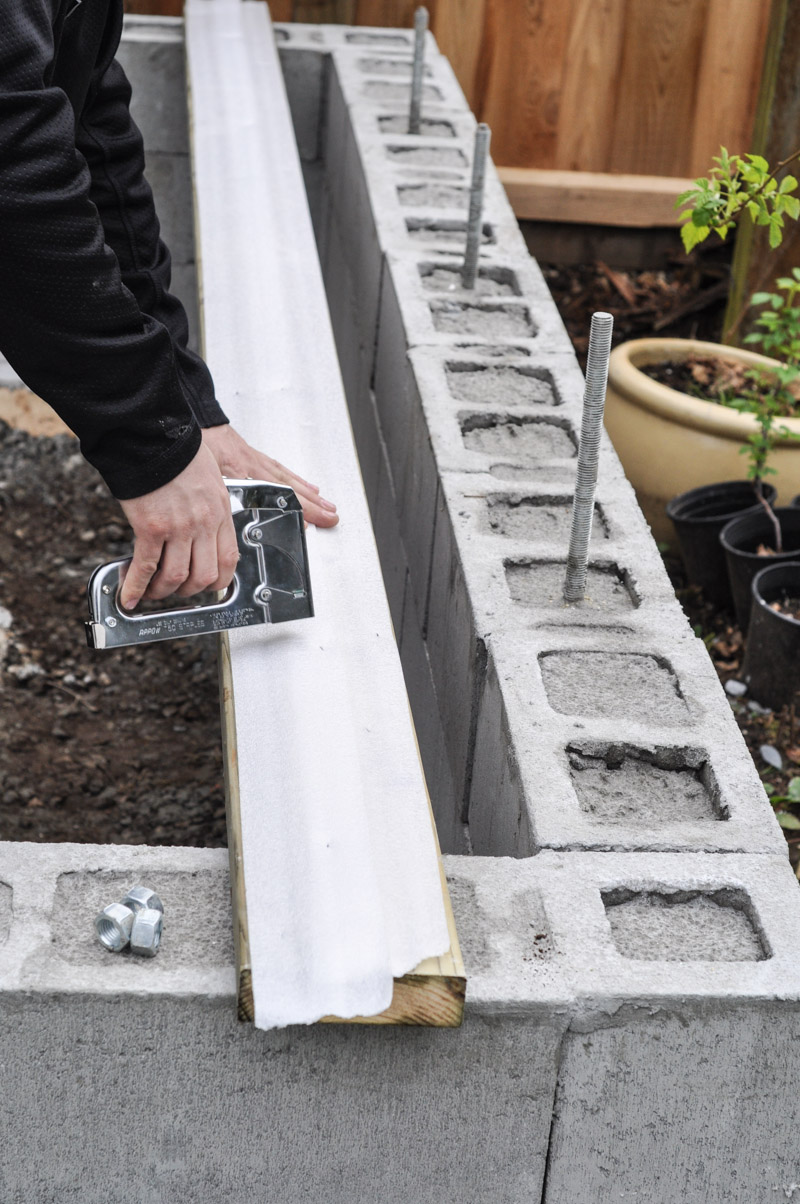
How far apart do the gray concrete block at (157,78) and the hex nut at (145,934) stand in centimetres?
376

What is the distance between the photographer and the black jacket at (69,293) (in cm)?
153

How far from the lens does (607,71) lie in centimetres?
542

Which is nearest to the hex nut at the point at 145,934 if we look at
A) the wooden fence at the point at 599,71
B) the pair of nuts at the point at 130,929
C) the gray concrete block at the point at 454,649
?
the pair of nuts at the point at 130,929

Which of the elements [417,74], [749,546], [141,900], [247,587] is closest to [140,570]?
[247,587]

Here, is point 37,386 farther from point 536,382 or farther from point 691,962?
point 536,382

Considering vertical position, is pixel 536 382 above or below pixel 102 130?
below

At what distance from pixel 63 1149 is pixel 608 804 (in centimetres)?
87

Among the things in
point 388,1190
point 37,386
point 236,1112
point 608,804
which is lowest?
point 388,1190

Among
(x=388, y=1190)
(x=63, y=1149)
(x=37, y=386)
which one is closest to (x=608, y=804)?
(x=388, y=1190)

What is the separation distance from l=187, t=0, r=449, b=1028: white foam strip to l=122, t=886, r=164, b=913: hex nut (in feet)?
0.42

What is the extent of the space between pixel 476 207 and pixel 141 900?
207 centimetres

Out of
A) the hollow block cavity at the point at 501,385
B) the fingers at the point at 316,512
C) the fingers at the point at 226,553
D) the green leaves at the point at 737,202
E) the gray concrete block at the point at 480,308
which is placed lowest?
the hollow block cavity at the point at 501,385

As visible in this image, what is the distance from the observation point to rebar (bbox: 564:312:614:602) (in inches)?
83.2

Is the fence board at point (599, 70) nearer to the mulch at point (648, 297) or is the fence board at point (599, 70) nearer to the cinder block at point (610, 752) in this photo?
the mulch at point (648, 297)
